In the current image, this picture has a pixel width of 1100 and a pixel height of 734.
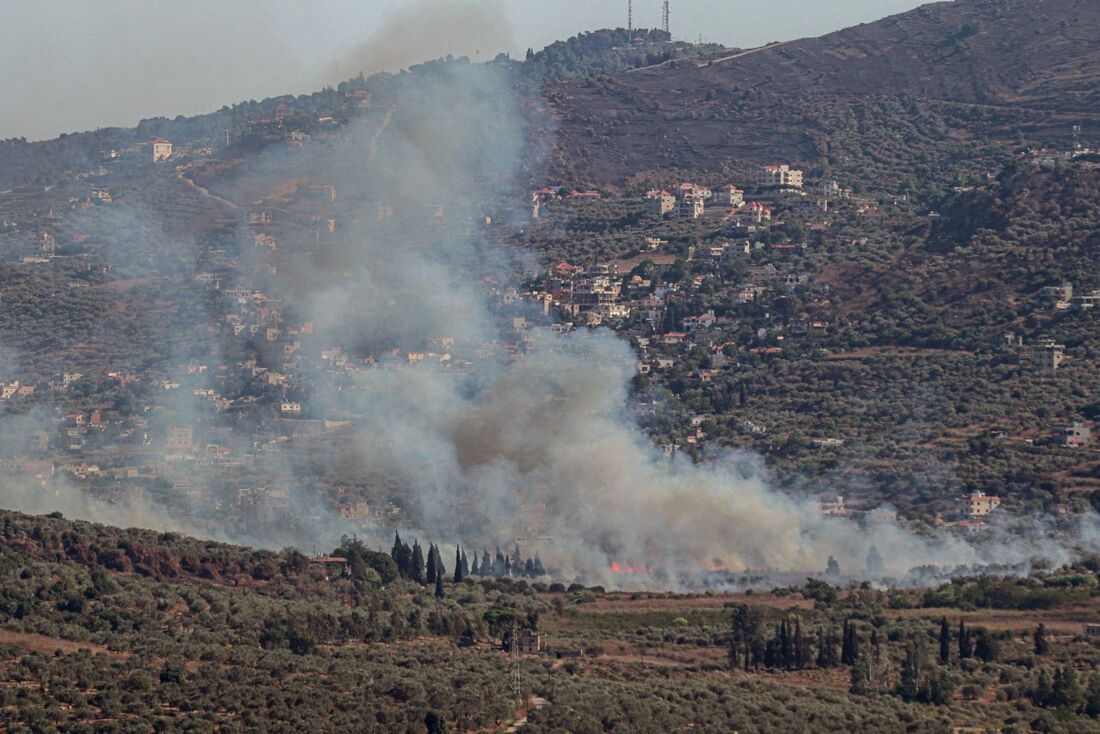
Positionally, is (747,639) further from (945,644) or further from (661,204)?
(661,204)

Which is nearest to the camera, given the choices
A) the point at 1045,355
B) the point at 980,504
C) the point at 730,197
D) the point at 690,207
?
the point at 980,504

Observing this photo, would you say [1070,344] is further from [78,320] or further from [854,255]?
[78,320]

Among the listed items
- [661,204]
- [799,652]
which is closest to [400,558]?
[799,652]

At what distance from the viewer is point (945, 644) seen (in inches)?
2427

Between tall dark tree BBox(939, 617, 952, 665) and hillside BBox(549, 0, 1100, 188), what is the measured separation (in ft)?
257

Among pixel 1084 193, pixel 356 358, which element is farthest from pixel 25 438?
pixel 1084 193

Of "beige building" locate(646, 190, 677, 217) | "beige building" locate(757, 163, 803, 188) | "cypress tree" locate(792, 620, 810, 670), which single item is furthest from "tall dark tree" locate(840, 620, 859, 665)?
"beige building" locate(757, 163, 803, 188)

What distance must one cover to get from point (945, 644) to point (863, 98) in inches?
3792

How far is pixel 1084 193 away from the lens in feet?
381

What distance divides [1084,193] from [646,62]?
6461 cm

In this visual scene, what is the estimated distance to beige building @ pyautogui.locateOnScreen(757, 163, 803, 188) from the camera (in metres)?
140

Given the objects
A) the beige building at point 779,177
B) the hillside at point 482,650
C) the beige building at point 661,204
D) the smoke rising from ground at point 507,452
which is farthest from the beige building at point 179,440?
the beige building at point 779,177

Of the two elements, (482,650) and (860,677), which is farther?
(482,650)

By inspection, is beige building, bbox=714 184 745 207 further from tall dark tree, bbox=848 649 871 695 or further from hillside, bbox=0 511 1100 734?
tall dark tree, bbox=848 649 871 695
